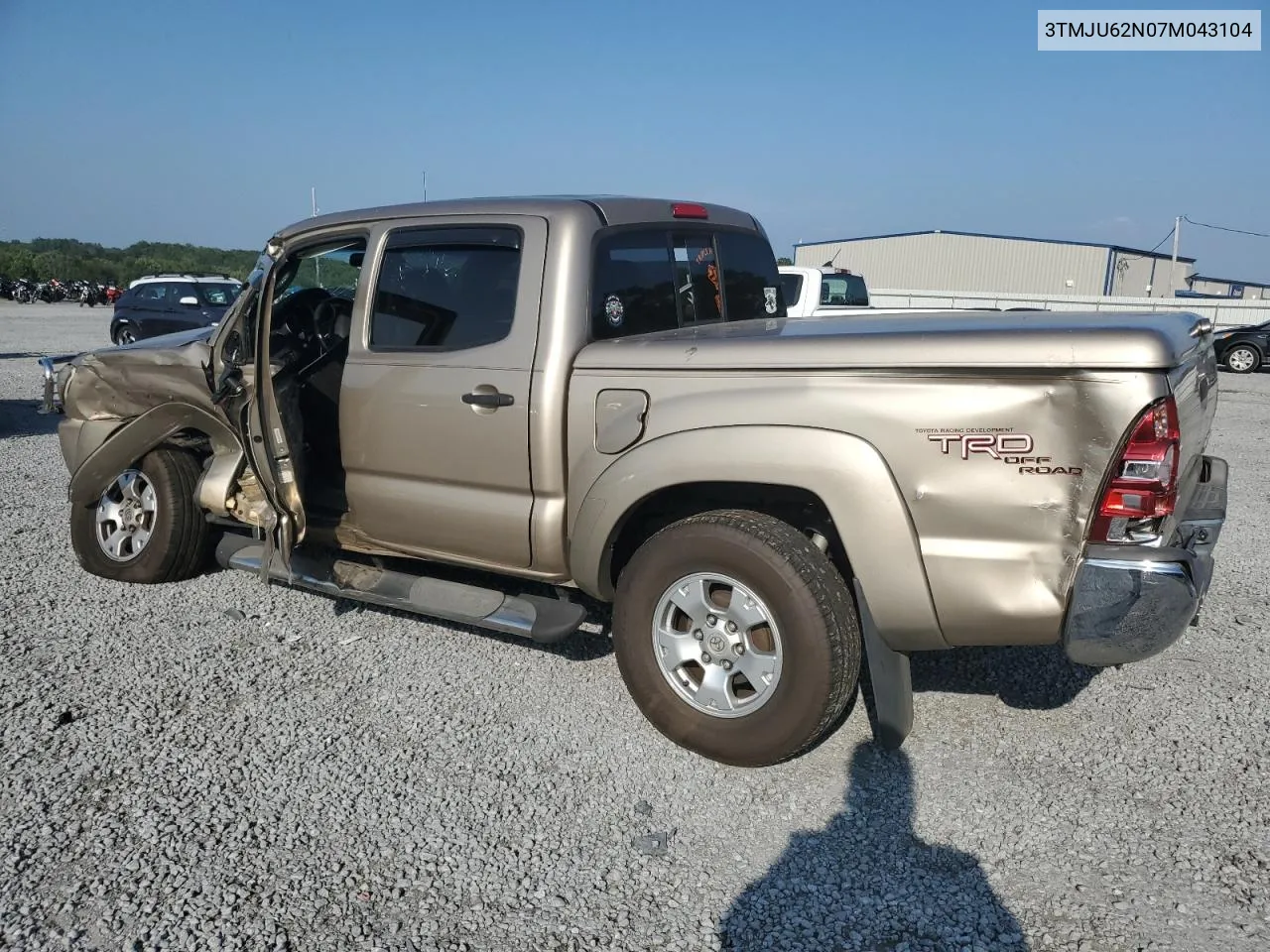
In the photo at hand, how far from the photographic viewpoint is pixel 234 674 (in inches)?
167

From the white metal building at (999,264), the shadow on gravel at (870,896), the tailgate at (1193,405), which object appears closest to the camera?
the shadow on gravel at (870,896)

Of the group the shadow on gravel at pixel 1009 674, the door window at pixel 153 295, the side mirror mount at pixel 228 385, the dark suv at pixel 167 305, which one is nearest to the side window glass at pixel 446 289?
the side mirror mount at pixel 228 385

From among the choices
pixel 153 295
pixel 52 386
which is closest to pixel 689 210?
pixel 52 386

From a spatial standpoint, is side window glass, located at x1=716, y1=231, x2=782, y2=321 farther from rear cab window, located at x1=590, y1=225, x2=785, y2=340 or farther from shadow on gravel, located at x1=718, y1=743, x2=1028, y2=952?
shadow on gravel, located at x1=718, y1=743, x2=1028, y2=952

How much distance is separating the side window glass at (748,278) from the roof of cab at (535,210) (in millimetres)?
191

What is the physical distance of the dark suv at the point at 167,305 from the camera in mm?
20062

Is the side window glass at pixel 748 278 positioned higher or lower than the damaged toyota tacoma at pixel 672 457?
higher

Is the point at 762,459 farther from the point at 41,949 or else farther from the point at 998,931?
the point at 41,949

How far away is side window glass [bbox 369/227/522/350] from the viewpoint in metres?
3.95

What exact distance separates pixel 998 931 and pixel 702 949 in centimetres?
81

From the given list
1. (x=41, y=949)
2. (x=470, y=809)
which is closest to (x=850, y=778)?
(x=470, y=809)

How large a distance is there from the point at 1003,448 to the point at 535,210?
6.80ft

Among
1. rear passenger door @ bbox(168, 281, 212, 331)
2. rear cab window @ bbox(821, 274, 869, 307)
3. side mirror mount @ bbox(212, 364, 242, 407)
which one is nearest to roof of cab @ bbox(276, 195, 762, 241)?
side mirror mount @ bbox(212, 364, 242, 407)

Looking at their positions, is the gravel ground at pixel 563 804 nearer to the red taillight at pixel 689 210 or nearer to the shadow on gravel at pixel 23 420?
the red taillight at pixel 689 210
